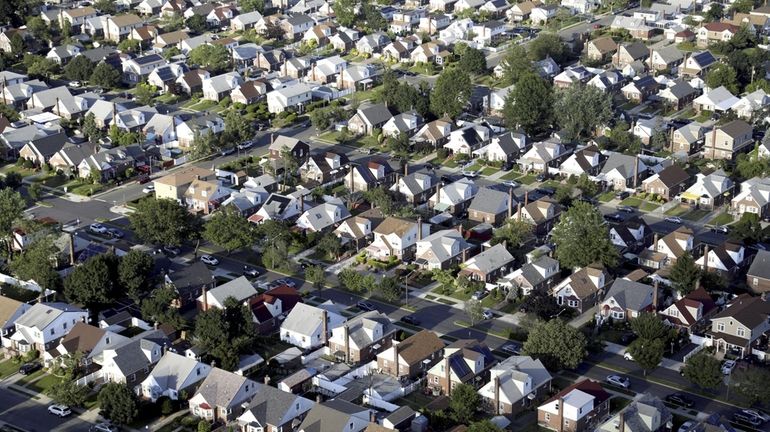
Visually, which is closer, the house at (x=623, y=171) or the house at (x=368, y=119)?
the house at (x=623, y=171)

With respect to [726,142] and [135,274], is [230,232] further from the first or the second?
[726,142]

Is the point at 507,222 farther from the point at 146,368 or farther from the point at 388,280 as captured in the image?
the point at 146,368

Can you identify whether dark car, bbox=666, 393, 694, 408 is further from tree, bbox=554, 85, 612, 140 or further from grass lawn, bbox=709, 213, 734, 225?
tree, bbox=554, 85, 612, 140

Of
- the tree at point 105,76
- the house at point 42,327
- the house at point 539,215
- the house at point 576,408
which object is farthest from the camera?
the tree at point 105,76

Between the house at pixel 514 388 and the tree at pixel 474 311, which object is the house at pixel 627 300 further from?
the house at pixel 514 388

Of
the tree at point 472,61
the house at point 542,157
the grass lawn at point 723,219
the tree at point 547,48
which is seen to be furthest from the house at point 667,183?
the tree at point 547,48

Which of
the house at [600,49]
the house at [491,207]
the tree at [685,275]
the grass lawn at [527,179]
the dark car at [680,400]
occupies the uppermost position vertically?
the tree at [685,275]

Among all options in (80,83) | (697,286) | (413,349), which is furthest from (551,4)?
(413,349)

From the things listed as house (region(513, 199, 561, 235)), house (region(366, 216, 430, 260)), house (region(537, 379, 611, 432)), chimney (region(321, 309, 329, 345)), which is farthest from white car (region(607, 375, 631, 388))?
house (region(513, 199, 561, 235))
